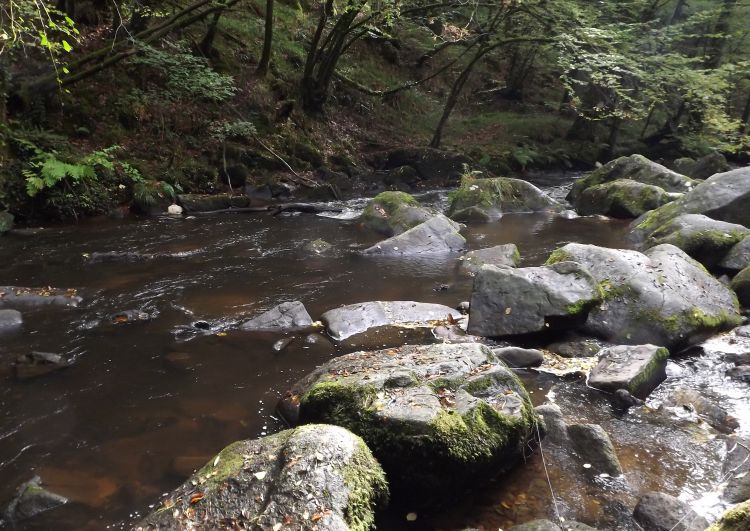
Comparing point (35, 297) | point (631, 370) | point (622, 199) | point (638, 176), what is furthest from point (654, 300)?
point (638, 176)

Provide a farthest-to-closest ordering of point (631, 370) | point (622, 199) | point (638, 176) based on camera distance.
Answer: point (638, 176)
point (622, 199)
point (631, 370)

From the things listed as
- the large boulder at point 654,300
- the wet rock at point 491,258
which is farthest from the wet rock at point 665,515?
the wet rock at point 491,258

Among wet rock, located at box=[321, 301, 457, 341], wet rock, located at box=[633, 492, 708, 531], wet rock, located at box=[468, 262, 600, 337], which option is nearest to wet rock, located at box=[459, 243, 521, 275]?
wet rock, located at box=[321, 301, 457, 341]

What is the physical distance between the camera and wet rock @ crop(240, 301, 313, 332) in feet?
20.5

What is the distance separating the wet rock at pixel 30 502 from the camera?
3340 millimetres

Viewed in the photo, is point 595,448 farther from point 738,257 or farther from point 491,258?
point 738,257

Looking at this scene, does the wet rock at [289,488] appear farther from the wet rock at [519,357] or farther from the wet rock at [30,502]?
the wet rock at [519,357]

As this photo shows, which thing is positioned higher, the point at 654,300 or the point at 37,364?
the point at 654,300

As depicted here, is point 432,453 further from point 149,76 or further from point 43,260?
point 149,76

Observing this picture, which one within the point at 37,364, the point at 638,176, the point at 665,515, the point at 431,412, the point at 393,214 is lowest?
the point at 393,214

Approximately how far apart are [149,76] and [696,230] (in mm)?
12697

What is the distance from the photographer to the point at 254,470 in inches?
121

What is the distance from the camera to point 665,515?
3324 mm

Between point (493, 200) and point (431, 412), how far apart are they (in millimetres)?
10821
